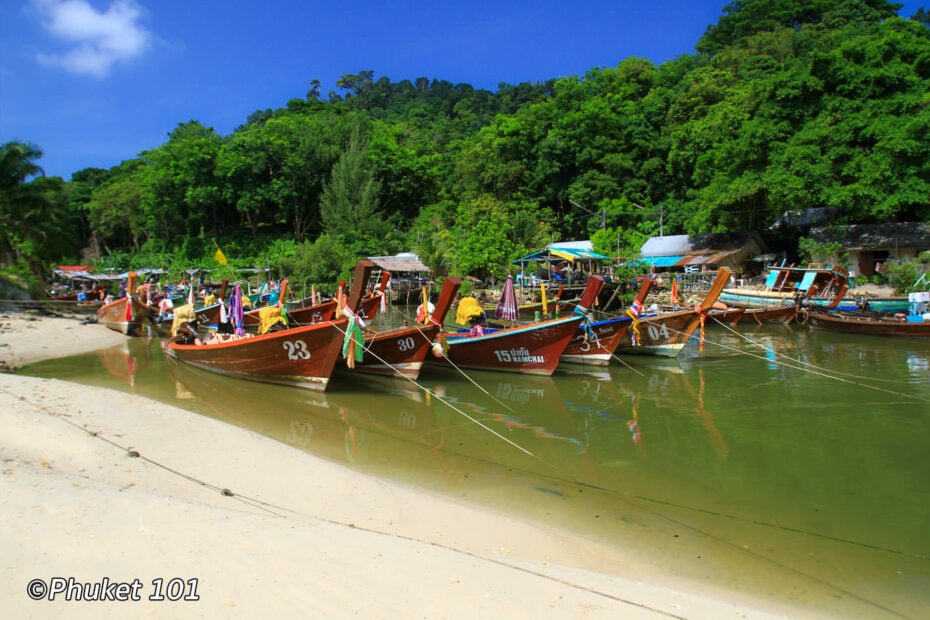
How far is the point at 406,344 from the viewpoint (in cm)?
1286

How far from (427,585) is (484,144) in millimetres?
49141

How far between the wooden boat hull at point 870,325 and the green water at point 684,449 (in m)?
3.53

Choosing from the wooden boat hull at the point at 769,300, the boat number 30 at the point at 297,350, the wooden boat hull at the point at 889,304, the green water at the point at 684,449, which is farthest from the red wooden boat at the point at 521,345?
the wooden boat hull at the point at 889,304

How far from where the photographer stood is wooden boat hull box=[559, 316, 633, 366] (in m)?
14.4

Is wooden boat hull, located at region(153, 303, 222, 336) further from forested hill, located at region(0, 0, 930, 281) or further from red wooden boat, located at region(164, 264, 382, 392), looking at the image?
forested hill, located at region(0, 0, 930, 281)

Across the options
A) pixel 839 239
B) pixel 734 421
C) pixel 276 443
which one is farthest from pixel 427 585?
pixel 839 239

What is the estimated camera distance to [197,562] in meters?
4.00

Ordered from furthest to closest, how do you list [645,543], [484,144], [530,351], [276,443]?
[484,144]
[530,351]
[276,443]
[645,543]

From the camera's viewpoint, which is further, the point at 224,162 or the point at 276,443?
the point at 224,162

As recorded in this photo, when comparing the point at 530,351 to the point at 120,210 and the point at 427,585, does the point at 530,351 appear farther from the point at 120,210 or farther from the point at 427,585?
the point at 120,210

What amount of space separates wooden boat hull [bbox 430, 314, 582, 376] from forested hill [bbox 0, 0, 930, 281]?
21162 mm

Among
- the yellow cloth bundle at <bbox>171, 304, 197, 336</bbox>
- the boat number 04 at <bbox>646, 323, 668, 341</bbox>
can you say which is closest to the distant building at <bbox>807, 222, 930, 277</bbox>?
the boat number 04 at <bbox>646, 323, 668, 341</bbox>

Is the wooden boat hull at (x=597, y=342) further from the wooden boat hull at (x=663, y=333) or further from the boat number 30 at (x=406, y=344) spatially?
the boat number 30 at (x=406, y=344)

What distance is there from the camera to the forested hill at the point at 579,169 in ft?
91.1
